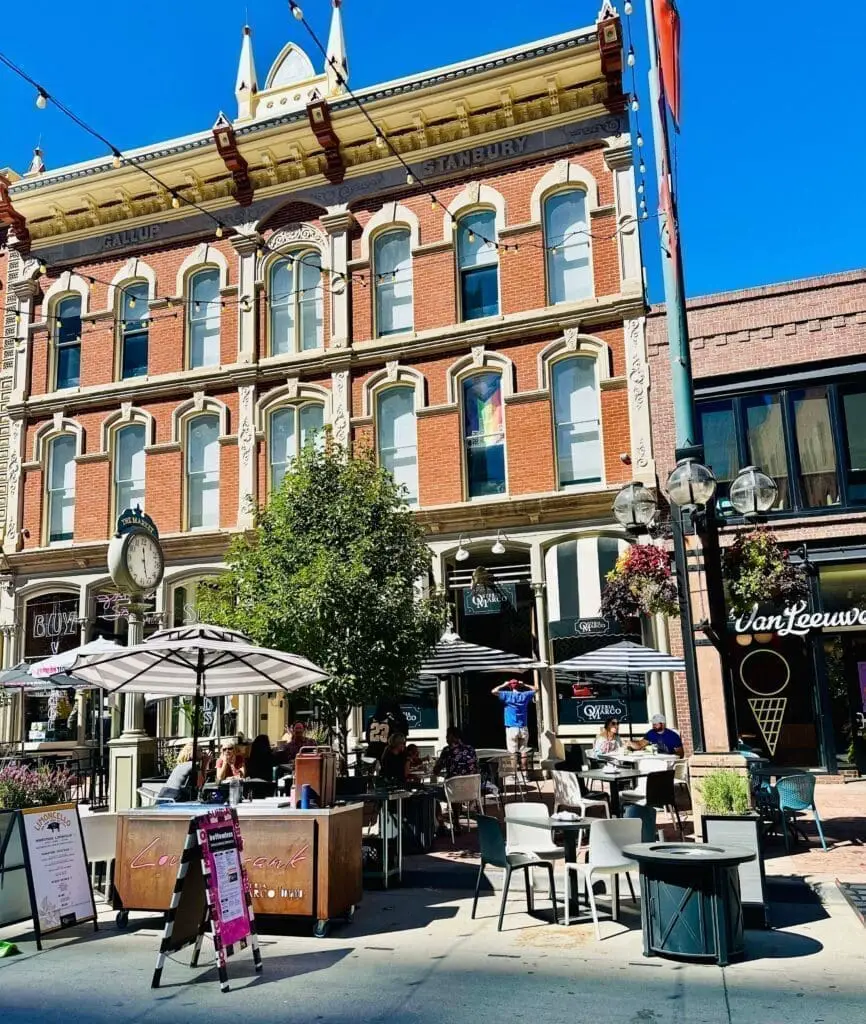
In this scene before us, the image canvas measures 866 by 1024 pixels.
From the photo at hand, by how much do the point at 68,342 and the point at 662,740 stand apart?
16.5m

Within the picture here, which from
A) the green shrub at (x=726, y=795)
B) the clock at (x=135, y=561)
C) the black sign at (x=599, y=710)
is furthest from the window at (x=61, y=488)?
the green shrub at (x=726, y=795)

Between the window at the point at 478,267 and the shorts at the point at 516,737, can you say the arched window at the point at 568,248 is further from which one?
the shorts at the point at 516,737

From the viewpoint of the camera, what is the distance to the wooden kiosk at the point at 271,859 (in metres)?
8.19

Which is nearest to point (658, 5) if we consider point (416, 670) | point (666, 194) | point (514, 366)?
point (666, 194)

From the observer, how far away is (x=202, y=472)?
69.3ft

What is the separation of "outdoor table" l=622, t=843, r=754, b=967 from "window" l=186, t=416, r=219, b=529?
15.1 meters

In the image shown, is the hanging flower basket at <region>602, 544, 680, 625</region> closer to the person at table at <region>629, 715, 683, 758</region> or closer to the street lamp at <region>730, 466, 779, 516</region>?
the street lamp at <region>730, 466, 779, 516</region>

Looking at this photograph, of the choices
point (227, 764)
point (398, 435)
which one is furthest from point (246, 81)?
point (227, 764)

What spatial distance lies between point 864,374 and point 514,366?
6.36 metres

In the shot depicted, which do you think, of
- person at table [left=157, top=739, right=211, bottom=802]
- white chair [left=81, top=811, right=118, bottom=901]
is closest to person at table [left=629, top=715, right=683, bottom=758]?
person at table [left=157, top=739, right=211, bottom=802]

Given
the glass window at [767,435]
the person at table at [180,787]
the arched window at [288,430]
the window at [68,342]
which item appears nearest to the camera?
the person at table at [180,787]

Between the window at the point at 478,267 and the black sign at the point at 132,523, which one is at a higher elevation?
the window at the point at 478,267

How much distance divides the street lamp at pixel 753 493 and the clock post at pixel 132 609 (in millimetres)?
7181

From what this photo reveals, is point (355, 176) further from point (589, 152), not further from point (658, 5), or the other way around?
point (658, 5)
